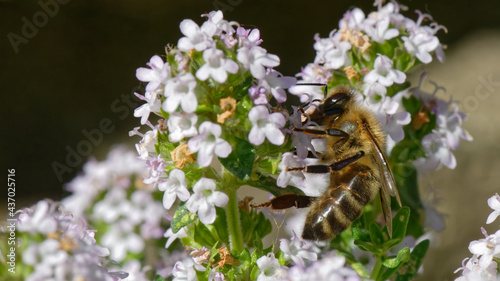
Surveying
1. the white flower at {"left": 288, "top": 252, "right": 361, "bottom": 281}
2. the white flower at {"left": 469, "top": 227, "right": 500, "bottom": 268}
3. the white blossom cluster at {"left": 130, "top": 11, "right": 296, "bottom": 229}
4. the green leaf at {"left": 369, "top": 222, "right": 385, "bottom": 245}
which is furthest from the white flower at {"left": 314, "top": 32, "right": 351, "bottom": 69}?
the white flower at {"left": 288, "top": 252, "right": 361, "bottom": 281}

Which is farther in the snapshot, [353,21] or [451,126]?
[451,126]

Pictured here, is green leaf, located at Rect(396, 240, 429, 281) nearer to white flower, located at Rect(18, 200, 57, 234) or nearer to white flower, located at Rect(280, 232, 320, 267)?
white flower, located at Rect(280, 232, 320, 267)

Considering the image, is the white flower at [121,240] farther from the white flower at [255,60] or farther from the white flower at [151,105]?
the white flower at [255,60]

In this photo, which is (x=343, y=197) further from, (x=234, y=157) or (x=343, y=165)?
(x=234, y=157)

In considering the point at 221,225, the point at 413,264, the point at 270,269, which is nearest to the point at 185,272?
the point at 221,225

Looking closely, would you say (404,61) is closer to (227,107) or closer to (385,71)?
(385,71)
